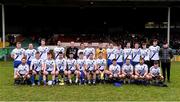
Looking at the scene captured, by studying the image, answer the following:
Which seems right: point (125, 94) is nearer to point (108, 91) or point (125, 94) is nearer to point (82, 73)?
point (108, 91)

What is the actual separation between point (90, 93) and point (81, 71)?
2.19m

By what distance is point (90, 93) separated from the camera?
14555 mm

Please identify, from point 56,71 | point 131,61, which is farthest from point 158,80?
point 56,71

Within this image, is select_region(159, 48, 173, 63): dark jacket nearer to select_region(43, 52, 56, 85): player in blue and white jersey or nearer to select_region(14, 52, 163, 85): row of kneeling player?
select_region(14, 52, 163, 85): row of kneeling player

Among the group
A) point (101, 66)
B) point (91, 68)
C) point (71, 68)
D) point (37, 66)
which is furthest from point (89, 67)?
point (37, 66)

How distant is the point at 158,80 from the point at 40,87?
457 cm

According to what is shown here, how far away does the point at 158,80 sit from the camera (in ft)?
55.2

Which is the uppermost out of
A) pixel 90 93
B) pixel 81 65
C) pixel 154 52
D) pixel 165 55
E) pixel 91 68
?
pixel 154 52

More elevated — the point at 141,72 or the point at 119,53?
the point at 119,53

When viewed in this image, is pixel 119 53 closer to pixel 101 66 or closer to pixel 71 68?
pixel 101 66

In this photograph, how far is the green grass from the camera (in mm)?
13516

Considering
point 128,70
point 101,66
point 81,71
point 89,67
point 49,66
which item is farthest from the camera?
point 101,66

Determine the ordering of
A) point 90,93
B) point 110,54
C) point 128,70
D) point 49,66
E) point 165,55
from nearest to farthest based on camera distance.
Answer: point 90,93
point 49,66
point 128,70
point 165,55
point 110,54

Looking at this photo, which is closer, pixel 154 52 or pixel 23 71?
pixel 23 71
